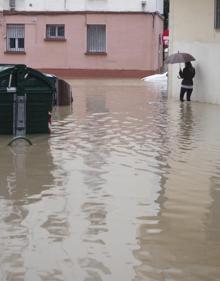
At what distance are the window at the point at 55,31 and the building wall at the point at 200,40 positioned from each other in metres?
18.3

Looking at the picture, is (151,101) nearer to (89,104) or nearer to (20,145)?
(89,104)

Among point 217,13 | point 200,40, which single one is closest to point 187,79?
point 200,40

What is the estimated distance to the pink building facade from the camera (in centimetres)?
4091

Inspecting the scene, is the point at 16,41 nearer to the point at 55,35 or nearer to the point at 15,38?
the point at 15,38

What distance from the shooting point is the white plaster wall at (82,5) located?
40719 millimetres

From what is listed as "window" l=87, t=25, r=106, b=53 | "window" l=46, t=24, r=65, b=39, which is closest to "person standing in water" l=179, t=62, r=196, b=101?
"window" l=87, t=25, r=106, b=53

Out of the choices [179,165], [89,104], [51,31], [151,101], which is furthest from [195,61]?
[51,31]

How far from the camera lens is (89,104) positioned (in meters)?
20.9

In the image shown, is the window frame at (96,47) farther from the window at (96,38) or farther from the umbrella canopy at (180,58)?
the umbrella canopy at (180,58)

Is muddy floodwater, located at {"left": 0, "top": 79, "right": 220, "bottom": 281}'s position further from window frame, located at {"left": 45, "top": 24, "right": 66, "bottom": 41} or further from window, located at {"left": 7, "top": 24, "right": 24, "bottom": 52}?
window, located at {"left": 7, "top": 24, "right": 24, "bottom": 52}

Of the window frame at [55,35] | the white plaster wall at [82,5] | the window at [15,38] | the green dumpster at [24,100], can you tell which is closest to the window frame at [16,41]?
the window at [15,38]

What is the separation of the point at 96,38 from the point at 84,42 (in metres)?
0.84

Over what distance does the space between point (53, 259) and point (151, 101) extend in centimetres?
1712

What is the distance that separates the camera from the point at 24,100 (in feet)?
40.2
